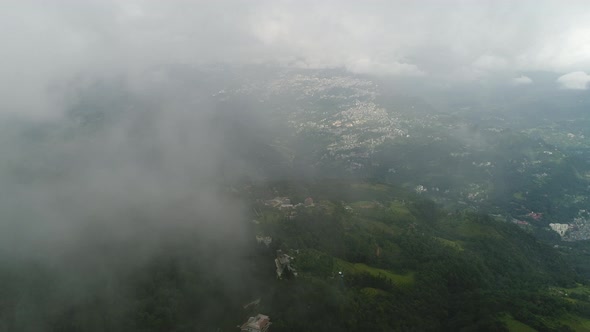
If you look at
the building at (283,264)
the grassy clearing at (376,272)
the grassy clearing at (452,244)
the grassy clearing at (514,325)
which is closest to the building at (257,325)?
the building at (283,264)

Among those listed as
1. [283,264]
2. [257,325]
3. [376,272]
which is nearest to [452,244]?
[376,272]

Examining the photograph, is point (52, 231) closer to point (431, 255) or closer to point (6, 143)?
point (6, 143)

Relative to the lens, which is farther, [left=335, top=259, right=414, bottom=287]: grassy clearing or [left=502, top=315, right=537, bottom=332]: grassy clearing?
[left=335, top=259, right=414, bottom=287]: grassy clearing

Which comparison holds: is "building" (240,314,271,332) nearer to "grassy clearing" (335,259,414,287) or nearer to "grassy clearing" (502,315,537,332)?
"grassy clearing" (335,259,414,287)

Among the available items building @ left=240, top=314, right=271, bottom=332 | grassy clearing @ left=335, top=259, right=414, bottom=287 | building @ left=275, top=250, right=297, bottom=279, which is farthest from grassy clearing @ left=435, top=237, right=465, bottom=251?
building @ left=240, top=314, right=271, bottom=332

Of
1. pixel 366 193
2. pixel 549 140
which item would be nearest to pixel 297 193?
pixel 366 193

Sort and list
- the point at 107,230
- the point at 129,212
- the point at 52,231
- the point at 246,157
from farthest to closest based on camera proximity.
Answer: the point at 246,157
the point at 129,212
the point at 107,230
the point at 52,231

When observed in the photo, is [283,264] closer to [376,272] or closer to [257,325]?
[257,325]

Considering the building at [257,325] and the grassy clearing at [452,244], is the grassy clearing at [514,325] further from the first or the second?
the building at [257,325]
